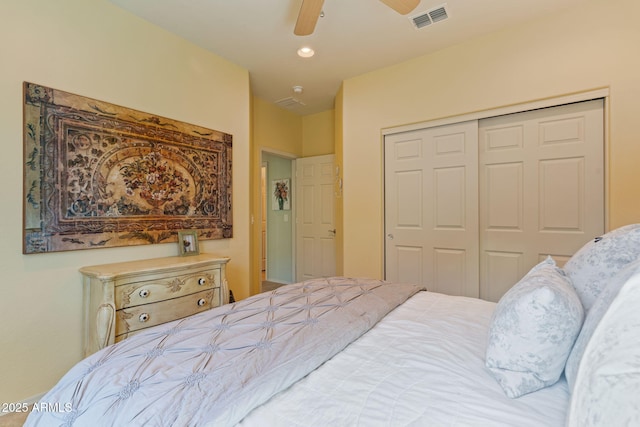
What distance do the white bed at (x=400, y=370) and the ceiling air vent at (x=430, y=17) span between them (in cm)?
206

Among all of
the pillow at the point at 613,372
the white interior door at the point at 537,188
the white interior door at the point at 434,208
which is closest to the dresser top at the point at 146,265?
the white interior door at the point at 434,208

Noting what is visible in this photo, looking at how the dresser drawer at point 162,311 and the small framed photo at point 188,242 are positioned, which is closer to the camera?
the dresser drawer at point 162,311

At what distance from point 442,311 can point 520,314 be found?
0.67m

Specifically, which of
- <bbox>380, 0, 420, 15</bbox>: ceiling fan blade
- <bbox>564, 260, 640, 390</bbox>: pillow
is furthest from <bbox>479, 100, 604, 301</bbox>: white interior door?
<bbox>564, 260, 640, 390</bbox>: pillow

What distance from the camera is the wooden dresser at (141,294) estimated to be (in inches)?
70.7

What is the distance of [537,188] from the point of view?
98.7 inches

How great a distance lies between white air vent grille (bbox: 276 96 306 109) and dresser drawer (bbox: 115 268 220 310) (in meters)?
2.60

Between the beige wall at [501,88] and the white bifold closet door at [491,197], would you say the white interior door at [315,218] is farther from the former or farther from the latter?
the white bifold closet door at [491,197]

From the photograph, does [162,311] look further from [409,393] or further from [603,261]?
[603,261]

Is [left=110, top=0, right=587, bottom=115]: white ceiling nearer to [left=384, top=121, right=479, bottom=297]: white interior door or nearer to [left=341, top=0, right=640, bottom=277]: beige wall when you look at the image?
[left=341, top=0, right=640, bottom=277]: beige wall

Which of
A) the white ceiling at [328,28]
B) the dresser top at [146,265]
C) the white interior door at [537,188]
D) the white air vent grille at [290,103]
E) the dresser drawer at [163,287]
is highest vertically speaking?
the white ceiling at [328,28]

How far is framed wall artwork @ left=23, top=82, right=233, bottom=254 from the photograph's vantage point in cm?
183

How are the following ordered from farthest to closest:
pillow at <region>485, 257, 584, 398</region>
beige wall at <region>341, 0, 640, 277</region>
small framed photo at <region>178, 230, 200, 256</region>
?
small framed photo at <region>178, 230, 200, 256</region> → beige wall at <region>341, 0, 640, 277</region> → pillow at <region>485, 257, 584, 398</region>

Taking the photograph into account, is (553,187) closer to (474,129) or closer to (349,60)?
(474,129)
